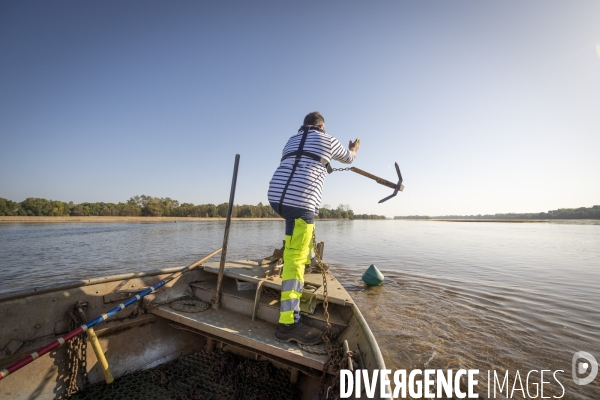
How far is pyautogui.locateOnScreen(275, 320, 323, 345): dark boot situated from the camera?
2.78m

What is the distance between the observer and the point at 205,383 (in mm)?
2939

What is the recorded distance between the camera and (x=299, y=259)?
113 inches

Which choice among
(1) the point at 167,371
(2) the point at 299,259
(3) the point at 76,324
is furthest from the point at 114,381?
(2) the point at 299,259

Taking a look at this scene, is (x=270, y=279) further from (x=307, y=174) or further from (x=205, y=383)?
(x=307, y=174)

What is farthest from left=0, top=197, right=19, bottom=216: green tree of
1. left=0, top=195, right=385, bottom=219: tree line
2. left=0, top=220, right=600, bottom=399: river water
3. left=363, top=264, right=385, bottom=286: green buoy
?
left=363, top=264, right=385, bottom=286: green buoy

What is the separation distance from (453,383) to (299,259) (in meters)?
2.95

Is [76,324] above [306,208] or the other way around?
the other way around

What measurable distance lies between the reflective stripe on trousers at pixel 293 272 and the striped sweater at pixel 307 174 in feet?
0.84

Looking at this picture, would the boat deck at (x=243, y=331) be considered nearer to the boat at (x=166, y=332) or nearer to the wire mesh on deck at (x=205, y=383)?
the boat at (x=166, y=332)

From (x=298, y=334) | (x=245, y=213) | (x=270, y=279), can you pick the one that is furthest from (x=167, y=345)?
(x=245, y=213)

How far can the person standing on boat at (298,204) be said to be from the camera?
2.84 m

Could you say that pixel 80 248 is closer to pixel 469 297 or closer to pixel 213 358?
pixel 213 358

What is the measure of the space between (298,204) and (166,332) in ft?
8.83

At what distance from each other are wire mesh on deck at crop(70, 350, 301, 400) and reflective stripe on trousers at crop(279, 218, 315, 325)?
0.73m
